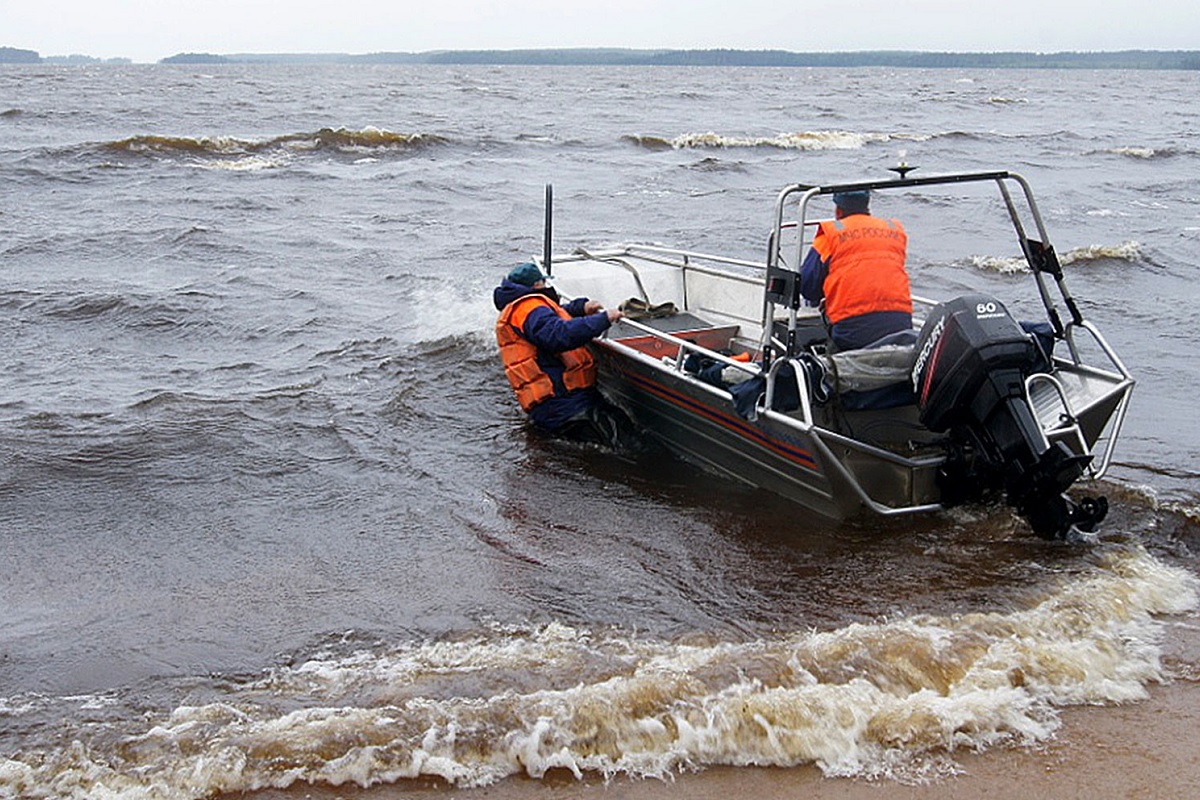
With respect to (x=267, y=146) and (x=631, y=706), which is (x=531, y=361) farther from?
(x=267, y=146)

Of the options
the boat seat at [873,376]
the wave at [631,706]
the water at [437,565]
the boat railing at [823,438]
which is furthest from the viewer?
the boat seat at [873,376]

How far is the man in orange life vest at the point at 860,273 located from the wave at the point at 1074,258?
313 inches

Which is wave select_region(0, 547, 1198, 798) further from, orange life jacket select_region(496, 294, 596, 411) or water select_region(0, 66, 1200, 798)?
orange life jacket select_region(496, 294, 596, 411)

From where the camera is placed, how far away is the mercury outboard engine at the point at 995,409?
5223mm

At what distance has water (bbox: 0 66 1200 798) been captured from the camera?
4.39 m

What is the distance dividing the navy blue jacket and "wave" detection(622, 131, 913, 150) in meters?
22.7

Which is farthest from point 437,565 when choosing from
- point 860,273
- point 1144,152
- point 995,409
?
point 1144,152

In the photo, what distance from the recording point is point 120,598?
582cm

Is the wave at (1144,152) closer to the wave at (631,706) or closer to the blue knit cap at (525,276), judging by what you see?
the blue knit cap at (525,276)

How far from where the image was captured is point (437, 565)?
6172mm

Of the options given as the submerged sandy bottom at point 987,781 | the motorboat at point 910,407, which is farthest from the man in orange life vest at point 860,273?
the submerged sandy bottom at point 987,781

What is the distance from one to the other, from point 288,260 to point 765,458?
9.47 metres

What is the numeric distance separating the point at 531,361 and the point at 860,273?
7.98 ft

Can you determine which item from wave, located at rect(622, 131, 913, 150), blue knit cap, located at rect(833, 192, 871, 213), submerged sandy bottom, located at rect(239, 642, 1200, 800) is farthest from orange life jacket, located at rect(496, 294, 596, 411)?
wave, located at rect(622, 131, 913, 150)
